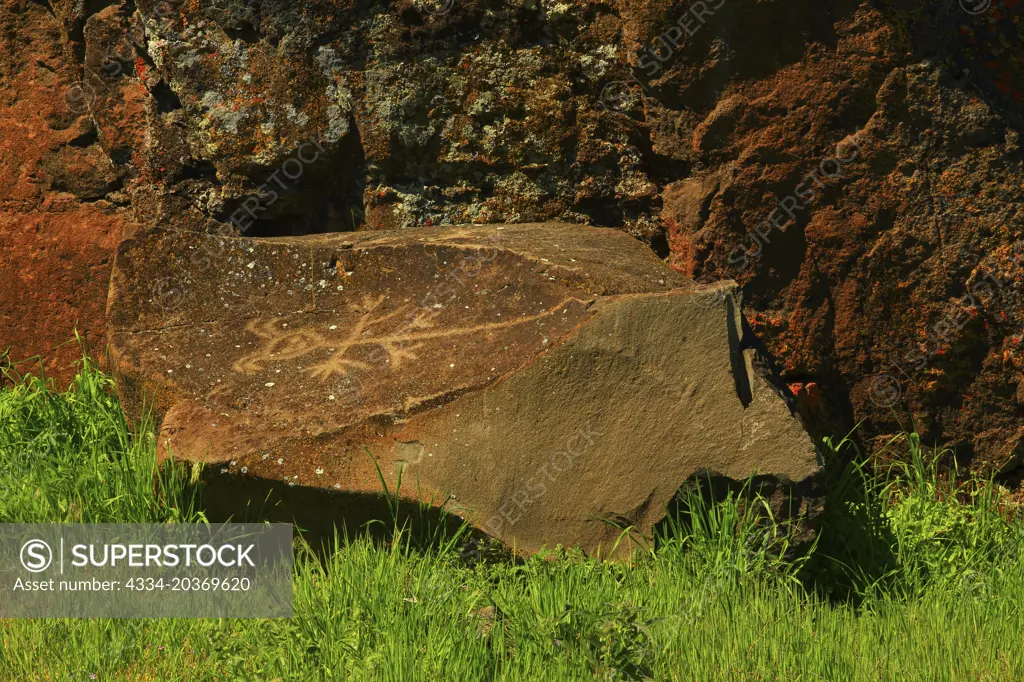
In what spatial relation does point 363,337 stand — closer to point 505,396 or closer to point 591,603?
point 505,396

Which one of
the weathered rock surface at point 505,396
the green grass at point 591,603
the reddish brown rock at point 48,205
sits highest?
the reddish brown rock at point 48,205

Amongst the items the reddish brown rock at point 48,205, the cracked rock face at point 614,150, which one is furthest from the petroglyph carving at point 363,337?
the reddish brown rock at point 48,205

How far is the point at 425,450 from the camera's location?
296 centimetres

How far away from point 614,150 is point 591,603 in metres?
1.72

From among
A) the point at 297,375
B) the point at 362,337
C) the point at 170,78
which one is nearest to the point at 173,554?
the point at 297,375

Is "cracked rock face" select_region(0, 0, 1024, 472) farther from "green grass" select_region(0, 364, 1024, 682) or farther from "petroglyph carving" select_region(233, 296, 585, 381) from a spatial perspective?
"petroglyph carving" select_region(233, 296, 585, 381)

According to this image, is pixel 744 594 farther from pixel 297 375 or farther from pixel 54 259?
pixel 54 259

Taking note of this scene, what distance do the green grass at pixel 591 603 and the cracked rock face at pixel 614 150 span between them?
48 centimetres

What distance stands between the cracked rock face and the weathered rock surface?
0.57 meters

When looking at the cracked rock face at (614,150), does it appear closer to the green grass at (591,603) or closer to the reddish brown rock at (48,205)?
the reddish brown rock at (48,205)

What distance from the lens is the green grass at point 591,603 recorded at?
99.0 inches

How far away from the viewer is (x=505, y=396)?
300 centimetres

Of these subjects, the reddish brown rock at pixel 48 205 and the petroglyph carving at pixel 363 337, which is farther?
the reddish brown rock at pixel 48 205

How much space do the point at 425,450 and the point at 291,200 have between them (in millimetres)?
1447
